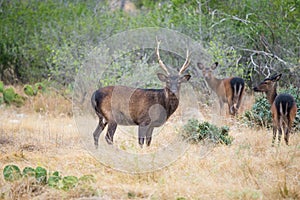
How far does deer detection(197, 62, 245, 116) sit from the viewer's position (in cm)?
1341

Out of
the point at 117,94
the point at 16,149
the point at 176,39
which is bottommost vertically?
the point at 16,149

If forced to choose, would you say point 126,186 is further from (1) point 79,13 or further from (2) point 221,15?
(1) point 79,13

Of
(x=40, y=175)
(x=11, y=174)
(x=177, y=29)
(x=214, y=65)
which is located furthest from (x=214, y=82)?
(x=11, y=174)

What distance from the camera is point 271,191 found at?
20.4 ft

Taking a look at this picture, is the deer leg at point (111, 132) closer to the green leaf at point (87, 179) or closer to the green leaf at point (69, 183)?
the green leaf at point (87, 179)

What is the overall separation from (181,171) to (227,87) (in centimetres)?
690

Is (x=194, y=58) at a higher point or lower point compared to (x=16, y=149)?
higher

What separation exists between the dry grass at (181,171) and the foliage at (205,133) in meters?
0.21

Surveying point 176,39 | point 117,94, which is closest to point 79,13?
point 176,39

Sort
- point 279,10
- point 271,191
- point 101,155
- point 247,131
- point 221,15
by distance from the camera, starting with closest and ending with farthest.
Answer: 1. point 271,191
2. point 101,155
3. point 247,131
4. point 279,10
5. point 221,15

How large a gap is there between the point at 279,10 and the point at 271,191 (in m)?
9.50

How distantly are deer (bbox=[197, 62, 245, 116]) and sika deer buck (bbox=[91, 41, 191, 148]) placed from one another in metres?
4.13

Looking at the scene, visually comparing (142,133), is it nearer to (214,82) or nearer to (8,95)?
(214,82)

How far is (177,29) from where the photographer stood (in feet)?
52.8
